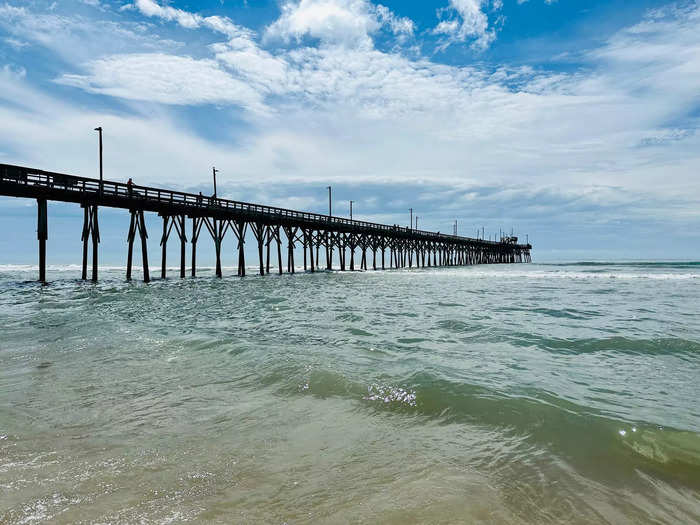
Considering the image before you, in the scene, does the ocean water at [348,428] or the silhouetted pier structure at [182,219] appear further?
the silhouetted pier structure at [182,219]

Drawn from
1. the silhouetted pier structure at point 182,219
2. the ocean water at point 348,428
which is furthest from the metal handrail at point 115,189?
the ocean water at point 348,428

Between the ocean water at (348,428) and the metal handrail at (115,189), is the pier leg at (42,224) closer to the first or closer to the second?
the metal handrail at (115,189)

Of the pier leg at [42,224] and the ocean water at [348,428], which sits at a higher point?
the pier leg at [42,224]

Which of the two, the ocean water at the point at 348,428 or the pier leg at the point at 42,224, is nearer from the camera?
the ocean water at the point at 348,428

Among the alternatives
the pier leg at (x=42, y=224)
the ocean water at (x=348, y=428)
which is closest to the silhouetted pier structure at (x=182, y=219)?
the pier leg at (x=42, y=224)

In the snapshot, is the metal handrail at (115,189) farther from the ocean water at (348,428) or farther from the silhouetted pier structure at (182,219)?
the ocean water at (348,428)

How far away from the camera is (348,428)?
3.69 m

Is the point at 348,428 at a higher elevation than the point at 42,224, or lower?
lower

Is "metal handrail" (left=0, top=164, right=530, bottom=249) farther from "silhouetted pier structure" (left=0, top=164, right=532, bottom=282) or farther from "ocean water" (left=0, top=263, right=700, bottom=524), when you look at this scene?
"ocean water" (left=0, top=263, right=700, bottom=524)

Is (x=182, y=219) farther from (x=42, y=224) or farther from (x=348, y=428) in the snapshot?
(x=348, y=428)

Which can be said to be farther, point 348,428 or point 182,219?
point 182,219

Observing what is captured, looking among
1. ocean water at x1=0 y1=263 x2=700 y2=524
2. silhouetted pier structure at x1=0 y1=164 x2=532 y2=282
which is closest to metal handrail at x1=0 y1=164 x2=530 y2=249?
silhouetted pier structure at x1=0 y1=164 x2=532 y2=282

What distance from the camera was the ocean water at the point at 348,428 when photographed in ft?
8.12

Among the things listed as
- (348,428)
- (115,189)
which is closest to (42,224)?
(115,189)
